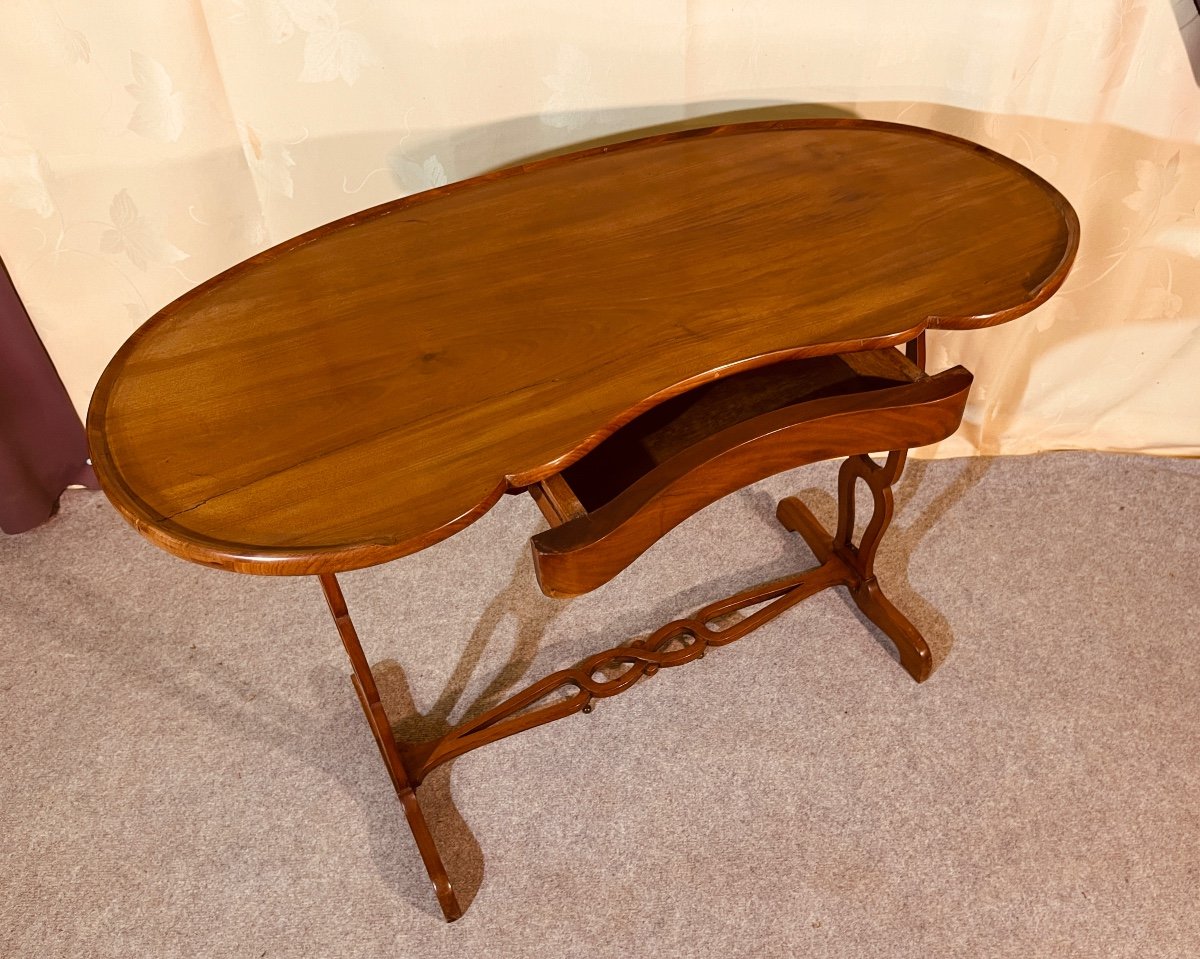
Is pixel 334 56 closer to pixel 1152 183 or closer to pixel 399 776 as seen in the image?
pixel 399 776

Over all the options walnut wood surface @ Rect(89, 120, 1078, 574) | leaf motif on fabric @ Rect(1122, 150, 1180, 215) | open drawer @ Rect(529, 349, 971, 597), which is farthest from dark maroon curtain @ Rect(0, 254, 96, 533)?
leaf motif on fabric @ Rect(1122, 150, 1180, 215)

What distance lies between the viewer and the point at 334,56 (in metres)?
1.27

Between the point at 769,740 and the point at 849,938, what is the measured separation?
0.90 feet

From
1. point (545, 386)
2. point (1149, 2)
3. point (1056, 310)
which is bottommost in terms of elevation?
point (1056, 310)

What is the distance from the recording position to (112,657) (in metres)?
1.47

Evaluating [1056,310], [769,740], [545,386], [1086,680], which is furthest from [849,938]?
[1056,310]

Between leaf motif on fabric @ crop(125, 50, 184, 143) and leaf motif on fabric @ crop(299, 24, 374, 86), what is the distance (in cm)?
18

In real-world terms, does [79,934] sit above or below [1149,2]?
below

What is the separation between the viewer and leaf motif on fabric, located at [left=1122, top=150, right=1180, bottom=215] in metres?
1.43

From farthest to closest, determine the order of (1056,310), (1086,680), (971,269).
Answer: (1056,310) < (1086,680) < (971,269)

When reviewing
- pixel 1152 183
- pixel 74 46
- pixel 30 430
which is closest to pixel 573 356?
pixel 74 46

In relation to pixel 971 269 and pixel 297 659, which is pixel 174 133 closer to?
pixel 297 659

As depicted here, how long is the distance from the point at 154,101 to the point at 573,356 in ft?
2.64

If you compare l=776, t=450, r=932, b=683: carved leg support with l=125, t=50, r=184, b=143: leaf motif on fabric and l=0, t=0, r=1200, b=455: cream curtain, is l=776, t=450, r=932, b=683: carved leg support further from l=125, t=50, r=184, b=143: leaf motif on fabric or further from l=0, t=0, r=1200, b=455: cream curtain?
l=125, t=50, r=184, b=143: leaf motif on fabric
